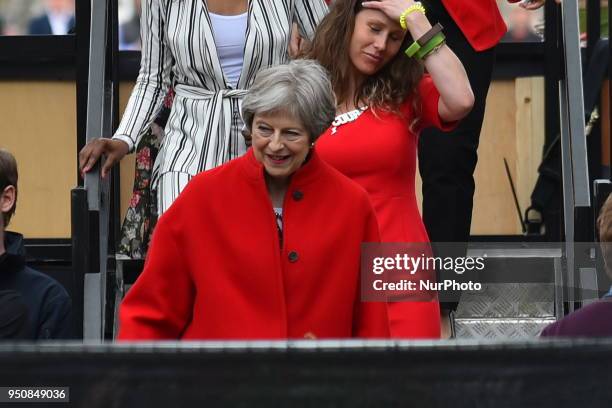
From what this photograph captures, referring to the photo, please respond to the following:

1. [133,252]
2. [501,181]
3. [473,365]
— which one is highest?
[501,181]

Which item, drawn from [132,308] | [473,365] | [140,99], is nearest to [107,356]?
[473,365]

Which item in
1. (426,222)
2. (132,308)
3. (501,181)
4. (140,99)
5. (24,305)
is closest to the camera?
(132,308)

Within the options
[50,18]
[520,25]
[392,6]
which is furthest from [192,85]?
[520,25]

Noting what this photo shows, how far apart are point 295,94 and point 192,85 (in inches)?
49.2

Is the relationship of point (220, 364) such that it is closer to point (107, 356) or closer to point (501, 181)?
point (107, 356)

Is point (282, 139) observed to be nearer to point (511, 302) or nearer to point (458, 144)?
point (458, 144)

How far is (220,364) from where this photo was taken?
1.96 m

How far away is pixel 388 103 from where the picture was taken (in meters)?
4.41

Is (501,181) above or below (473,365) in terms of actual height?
above

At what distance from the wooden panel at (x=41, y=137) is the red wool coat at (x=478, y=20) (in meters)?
2.33

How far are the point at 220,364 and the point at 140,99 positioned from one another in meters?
2.87

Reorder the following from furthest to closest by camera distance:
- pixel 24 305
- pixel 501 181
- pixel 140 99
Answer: pixel 501 181 → pixel 140 99 → pixel 24 305

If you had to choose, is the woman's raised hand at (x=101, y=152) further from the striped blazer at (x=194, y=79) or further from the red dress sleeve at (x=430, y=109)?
the red dress sleeve at (x=430, y=109)

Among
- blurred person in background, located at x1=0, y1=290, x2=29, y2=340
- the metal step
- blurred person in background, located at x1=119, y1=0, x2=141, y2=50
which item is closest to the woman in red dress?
blurred person in background, located at x1=0, y1=290, x2=29, y2=340
